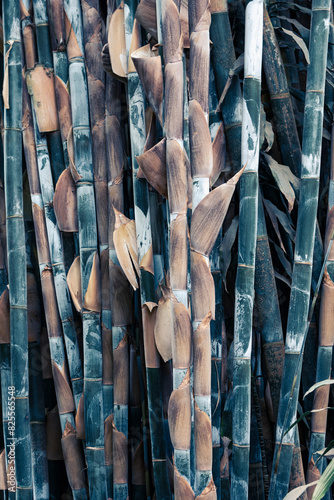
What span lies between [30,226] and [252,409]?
553 millimetres

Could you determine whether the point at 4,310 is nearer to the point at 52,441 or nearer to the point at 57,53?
the point at 52,441

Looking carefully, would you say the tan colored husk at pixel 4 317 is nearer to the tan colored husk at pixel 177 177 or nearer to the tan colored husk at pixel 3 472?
the tan colored husk at pixel 3 472

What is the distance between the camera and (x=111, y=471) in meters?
0.84

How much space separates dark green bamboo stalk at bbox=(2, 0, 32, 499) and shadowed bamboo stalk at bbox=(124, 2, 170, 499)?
22 centimetres

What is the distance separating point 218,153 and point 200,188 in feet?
0.41

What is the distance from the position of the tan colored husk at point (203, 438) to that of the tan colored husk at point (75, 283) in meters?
0.29

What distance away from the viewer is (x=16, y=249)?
2.76 ft

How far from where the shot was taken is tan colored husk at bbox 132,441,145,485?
0.86 meters

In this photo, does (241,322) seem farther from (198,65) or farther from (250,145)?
(198,65)

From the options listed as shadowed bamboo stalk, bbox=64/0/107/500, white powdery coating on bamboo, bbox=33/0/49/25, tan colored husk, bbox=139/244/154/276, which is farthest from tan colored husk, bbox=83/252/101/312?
white powdery coating on bamboo, bbox=33/0/49/25

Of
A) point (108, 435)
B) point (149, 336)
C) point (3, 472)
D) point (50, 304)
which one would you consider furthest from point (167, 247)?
point (3, 472)

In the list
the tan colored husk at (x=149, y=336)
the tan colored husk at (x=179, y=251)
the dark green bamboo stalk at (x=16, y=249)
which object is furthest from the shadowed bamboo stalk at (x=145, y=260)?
the dark green bamboo stalk at (x=16, y=249)

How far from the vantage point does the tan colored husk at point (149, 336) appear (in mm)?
758

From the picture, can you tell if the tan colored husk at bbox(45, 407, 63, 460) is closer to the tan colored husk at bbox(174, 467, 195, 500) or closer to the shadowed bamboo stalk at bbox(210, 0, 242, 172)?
the tan colored husk at bbox(174, 467, 195, 500)
